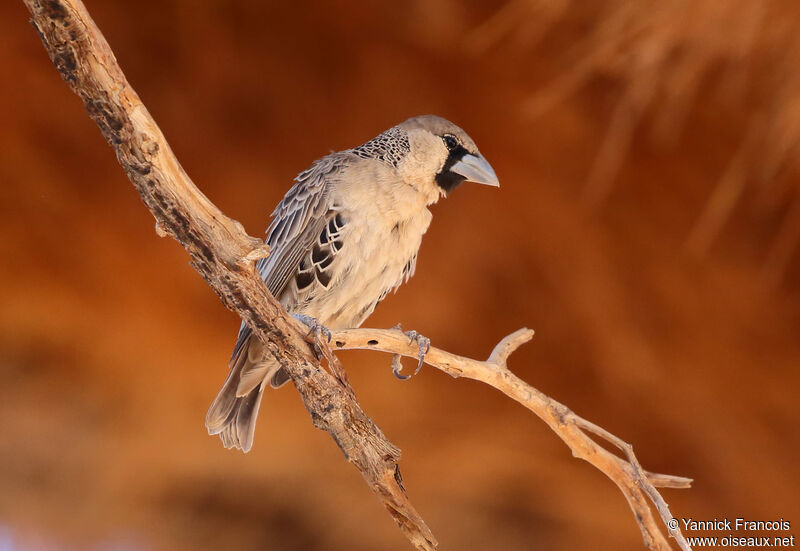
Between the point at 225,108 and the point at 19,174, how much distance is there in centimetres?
84

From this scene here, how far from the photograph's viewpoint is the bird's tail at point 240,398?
6.26ft

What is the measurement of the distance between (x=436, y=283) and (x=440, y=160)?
1260 mm

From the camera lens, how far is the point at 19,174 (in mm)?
2879

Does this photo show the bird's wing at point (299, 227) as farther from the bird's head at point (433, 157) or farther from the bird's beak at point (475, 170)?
the bird's beak at point (475, 170)

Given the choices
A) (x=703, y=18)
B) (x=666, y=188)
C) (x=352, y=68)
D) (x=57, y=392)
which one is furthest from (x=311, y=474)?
(x=703, y=18)

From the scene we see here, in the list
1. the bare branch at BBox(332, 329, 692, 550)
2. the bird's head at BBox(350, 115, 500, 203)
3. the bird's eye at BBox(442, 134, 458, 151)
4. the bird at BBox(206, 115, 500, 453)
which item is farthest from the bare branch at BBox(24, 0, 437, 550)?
the bird's eye at BBox(442, 134, 458, 151)

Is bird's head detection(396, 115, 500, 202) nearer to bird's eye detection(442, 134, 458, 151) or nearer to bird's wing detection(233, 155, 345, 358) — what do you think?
bird's eye detection(442, 134, 458, 151)

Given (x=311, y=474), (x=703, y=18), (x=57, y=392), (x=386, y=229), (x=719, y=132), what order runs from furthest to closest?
(x=719, y=132) < (x=311, y=474) < (x=57, y=392) < (x=703, y=18) < (x=386, y=229)

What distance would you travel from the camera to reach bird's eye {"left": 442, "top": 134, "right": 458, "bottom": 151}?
1968 millimetres

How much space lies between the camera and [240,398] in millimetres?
1963

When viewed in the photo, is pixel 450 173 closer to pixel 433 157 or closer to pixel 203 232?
pixel 433 157

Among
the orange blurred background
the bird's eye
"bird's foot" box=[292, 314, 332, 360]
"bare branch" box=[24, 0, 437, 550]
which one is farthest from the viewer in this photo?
the orange blurred background

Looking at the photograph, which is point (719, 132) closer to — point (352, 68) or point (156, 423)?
point (352, 68)

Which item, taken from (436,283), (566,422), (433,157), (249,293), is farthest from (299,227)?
(436,283)
